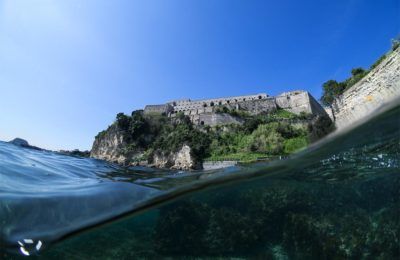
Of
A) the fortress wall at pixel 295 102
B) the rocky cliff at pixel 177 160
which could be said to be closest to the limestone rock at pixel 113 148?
the rocky cliff at pixel 177 160

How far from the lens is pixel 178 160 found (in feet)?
145

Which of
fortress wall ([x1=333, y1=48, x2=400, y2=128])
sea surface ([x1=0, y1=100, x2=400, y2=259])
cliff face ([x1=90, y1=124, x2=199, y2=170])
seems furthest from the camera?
cliff face ([x1=90, y1=124, x2=199, y2=170])

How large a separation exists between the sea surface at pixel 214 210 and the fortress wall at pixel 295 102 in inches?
2152

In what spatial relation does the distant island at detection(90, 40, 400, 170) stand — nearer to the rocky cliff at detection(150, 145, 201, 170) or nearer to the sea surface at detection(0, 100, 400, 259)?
the rocky cliff at detection(150, 145, 201, 170)

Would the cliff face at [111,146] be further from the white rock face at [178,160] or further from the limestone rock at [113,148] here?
the white rock face at [178,160]

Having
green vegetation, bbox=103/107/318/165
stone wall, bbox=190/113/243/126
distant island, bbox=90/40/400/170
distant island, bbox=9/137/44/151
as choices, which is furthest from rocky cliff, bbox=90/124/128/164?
distant island, bbox=9/137/44/151

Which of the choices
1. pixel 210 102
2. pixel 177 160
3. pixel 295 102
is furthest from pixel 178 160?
pixel 210 102

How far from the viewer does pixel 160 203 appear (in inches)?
294

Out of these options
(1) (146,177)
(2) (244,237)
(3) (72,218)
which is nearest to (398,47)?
(2) (244,237)

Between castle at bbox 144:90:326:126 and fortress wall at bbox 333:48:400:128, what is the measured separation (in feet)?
154

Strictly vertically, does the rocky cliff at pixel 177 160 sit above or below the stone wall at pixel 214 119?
below

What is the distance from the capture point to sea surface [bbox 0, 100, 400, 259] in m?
6.71

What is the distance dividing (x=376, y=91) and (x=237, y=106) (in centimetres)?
5936

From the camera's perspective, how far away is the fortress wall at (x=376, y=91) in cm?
655
